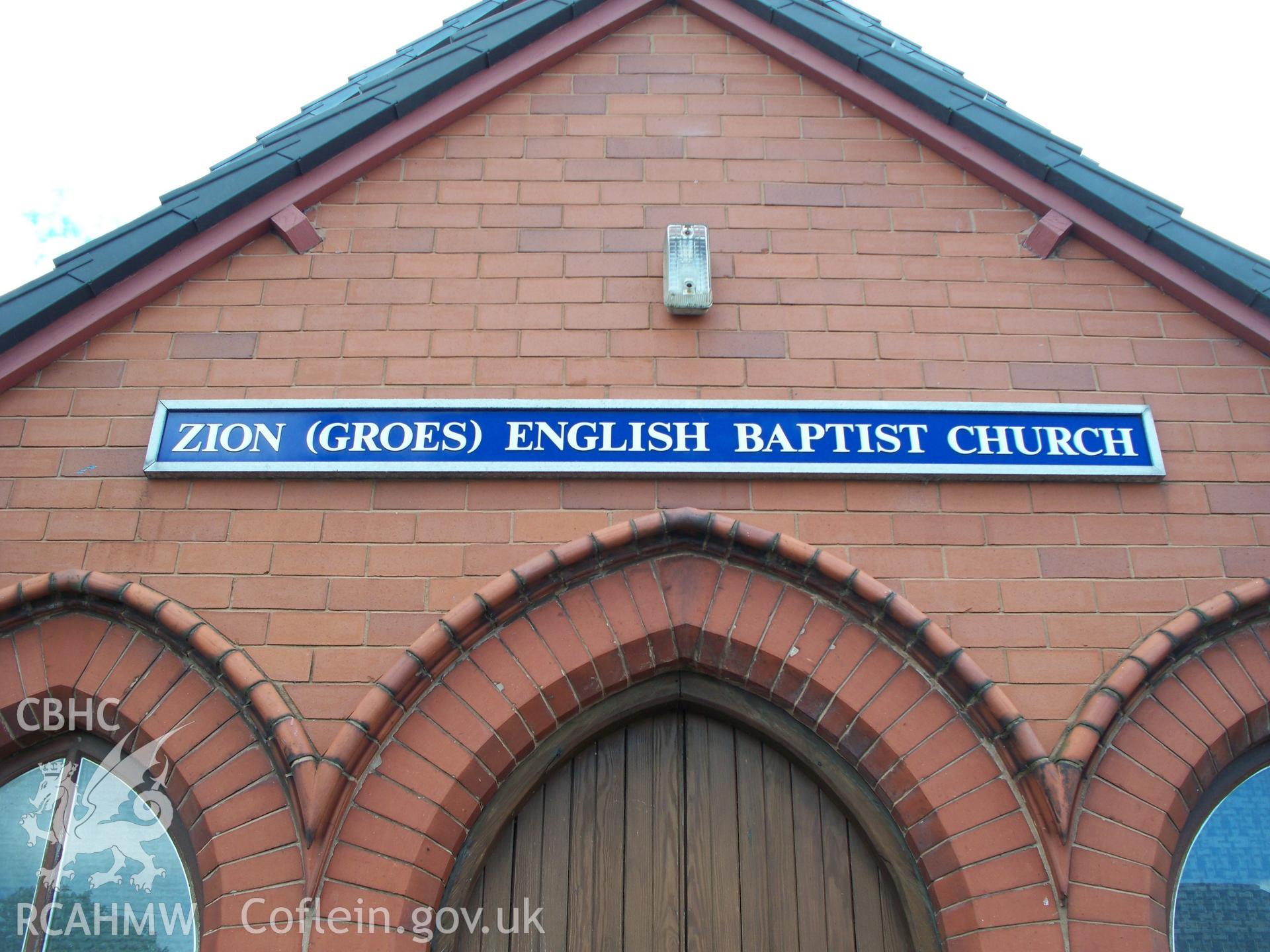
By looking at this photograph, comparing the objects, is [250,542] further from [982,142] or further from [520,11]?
[982,142]

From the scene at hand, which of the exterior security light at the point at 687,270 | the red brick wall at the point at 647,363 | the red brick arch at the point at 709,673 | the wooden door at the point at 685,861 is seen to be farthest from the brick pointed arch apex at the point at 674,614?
the exterior security light at the point at 687,270

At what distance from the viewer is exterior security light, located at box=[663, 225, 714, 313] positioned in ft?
14.3

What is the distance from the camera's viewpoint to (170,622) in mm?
3789

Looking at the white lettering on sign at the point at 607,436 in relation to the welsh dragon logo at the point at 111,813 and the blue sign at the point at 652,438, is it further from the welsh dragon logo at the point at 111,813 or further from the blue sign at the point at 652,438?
the welsh dragon logo at the point at 111,813

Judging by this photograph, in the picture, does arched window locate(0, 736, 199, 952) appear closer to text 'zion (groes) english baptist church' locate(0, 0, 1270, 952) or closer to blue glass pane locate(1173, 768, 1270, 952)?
text 'zion (groes) english baptist church' locate(0, 0, 1270, 952)

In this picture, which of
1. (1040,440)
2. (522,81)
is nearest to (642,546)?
(1040,440)

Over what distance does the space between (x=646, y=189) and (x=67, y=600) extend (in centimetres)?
289

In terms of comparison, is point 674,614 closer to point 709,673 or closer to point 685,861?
point 709,673

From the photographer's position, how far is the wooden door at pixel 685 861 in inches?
144

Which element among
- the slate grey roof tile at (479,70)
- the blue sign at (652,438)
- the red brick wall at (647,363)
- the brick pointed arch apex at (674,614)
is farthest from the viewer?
the slate grey roof tile at (479,70)

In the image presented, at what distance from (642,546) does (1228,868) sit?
92.9 inches

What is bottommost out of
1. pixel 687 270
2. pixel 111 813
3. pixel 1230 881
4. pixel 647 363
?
pixel 1230 881

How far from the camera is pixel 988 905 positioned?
340 centimetres

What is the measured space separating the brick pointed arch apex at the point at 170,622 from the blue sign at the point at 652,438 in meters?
0.53
